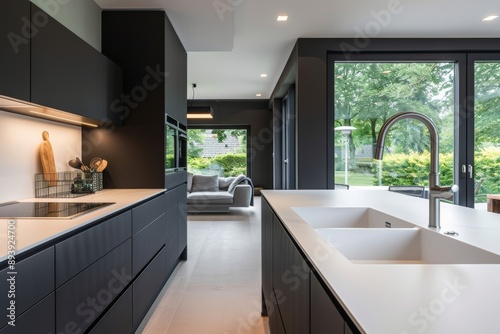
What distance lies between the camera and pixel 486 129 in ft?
14.0

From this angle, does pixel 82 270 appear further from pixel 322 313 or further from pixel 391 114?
pixel 391 114

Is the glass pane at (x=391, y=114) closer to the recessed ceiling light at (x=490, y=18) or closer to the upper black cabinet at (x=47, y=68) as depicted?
the recessed ceiling light at (x=490, y=18)

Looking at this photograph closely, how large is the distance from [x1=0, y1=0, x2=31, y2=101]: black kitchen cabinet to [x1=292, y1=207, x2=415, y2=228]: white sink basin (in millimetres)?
1464

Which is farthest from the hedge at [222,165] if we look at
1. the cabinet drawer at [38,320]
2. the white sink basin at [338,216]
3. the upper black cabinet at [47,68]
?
the cabinet drawer at [38,320]

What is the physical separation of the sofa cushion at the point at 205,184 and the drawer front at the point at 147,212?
4.19m

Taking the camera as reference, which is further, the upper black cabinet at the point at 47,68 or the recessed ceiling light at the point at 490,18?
the recessed ceiling light at the point at 490,18

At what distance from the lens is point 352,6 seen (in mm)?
3209

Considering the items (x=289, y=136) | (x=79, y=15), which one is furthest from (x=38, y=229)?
(x=289, y=136)

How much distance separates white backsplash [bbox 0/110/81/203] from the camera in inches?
71.7

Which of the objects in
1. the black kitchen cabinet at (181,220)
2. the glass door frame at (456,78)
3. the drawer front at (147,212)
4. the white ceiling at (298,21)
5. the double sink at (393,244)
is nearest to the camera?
the double sink at (393,244)

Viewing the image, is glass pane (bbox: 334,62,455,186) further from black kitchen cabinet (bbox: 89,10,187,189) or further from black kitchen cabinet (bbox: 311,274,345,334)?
black kitchen cabinet (bbox: 311,274,345,334)

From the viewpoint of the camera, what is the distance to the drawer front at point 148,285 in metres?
1.95

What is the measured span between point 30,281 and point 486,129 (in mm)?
5252

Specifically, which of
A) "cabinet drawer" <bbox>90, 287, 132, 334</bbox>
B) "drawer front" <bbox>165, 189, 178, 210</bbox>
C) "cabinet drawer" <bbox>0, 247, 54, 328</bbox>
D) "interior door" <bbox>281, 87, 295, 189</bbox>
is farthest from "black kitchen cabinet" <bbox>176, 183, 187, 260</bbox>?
"interior door" <bbox>281, 87, 295, 189</bbox>
